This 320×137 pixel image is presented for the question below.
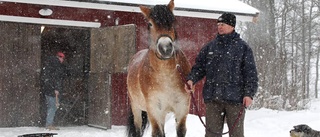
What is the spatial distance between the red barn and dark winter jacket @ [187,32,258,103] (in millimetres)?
4740

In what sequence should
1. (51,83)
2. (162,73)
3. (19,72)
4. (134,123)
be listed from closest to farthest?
1. (162,73)
2. (134,123)
3. (51,83)
4. (19,72)

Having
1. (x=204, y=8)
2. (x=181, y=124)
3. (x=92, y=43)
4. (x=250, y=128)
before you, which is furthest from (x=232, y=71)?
(x=204, y=8)

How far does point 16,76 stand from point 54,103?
1.24 meters

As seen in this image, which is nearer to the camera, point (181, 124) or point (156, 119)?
point (156, 119)

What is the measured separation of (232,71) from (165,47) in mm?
716

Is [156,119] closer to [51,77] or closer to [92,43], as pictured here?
[51,77]

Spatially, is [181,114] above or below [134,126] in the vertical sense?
above

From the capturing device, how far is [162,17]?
192 inches

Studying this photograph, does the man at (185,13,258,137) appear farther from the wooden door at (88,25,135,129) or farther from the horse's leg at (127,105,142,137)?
the wooden door at (88,25,135,129)

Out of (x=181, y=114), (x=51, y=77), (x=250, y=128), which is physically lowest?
(x=250, y=128)

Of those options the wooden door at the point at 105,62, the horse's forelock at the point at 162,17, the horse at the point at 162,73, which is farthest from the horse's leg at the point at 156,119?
the wooden door at the point at 105,62

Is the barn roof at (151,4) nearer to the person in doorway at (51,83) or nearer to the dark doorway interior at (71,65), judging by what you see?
the person in doorway at (51,83)

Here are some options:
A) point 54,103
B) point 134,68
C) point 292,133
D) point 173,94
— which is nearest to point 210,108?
point 173,94

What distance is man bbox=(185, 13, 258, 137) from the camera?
4.32 metres
